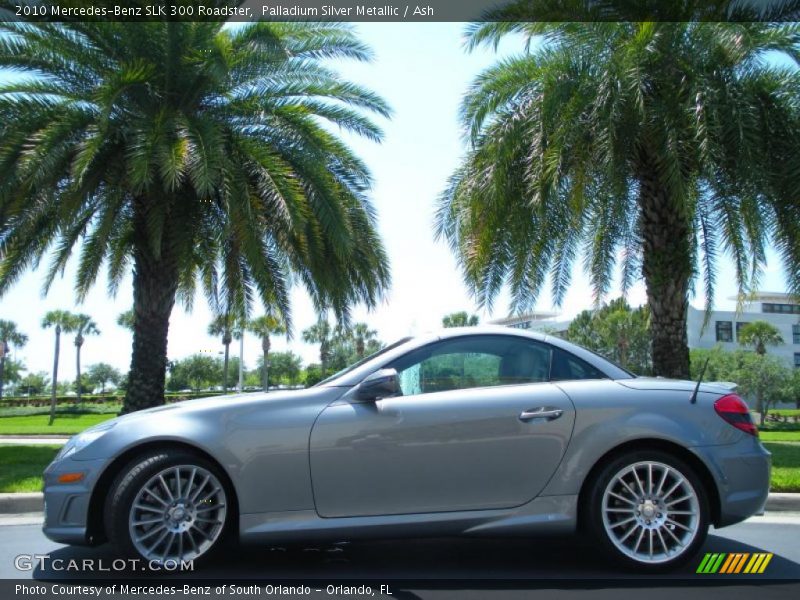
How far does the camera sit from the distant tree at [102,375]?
392 feet

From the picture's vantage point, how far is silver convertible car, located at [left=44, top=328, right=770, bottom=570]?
14.8ft

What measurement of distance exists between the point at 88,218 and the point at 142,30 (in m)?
3.58

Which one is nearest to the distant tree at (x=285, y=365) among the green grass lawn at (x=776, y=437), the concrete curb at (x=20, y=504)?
the green grass lawn at (x=776, y=437)

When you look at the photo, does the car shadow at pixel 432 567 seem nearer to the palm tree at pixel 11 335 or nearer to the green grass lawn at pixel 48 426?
the green grass lawn at pixel 48 426

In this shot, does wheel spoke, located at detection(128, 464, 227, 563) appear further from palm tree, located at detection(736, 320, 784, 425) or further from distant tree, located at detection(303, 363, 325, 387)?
palm tree, located at detection(736, 320, 784, 425)

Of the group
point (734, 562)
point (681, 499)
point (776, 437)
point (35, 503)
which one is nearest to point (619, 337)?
point (776, 437)

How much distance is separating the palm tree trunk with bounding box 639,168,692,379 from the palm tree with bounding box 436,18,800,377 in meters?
0.02

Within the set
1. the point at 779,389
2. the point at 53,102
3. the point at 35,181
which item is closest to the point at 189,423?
the point at 35,181

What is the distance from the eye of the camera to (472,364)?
497 centimetres

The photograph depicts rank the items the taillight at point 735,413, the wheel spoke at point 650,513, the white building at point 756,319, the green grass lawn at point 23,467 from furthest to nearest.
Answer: the white building at point 756,319
the green grass lawn at point 23,467
the taillight at point 735,413
the wheel spoke at point 650,513

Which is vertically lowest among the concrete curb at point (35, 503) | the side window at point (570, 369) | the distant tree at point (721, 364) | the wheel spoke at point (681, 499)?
the concrete curb at point (35, 503)

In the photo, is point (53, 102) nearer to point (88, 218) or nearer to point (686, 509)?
point (88, 218)

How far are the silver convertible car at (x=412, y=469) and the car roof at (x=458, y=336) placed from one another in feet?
0.14

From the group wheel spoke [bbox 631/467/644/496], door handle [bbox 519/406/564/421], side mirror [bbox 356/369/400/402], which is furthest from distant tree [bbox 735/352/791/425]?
side mirror [bbox 356/369/400/402]
